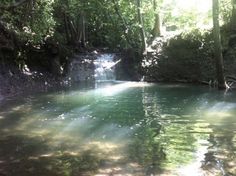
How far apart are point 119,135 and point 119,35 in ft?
63.0

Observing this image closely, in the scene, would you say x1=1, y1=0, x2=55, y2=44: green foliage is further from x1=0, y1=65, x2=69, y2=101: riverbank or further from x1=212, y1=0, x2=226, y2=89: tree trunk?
x1=212, y1=0, x2=226, y2=89: tree trunk

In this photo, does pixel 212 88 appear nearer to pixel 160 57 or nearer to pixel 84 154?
pixel 160 57

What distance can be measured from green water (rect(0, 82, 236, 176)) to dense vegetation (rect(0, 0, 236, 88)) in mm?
4115

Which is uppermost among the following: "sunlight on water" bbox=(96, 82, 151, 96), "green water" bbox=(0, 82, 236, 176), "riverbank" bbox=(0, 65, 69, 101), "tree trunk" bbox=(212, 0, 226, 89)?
"tree trunk" bbox=(212, 0, 226, 89)

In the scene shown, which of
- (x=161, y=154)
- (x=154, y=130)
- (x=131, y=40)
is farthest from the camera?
(x=131, y=40)

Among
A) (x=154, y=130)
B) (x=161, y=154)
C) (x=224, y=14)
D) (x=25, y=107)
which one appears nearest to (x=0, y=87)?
(x=25, y=107)

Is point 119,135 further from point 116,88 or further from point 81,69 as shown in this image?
point 81,69

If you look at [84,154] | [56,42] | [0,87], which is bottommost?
[84,154]

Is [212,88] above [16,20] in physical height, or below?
below

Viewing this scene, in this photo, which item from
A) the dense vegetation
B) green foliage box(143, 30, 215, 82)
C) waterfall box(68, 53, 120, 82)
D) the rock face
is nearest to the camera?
the dense vegetation

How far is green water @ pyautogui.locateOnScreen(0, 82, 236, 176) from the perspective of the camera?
7797 mm

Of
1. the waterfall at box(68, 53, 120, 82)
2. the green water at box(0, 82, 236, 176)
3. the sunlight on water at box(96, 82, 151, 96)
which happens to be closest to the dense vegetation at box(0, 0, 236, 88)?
the waterfall at box(68, 53, 120, 82)

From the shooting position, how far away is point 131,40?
2781 cm

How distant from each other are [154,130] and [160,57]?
1401cm
